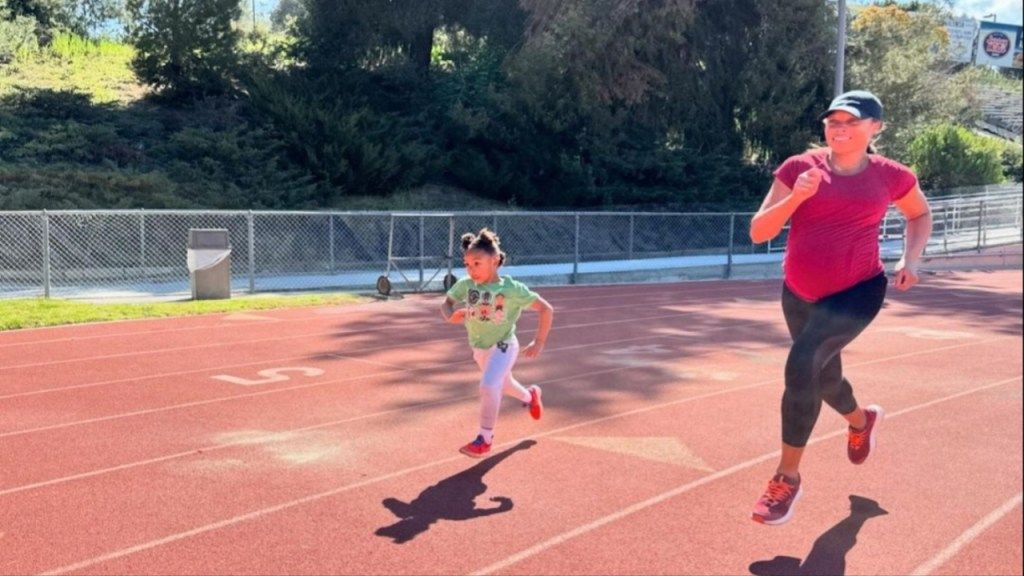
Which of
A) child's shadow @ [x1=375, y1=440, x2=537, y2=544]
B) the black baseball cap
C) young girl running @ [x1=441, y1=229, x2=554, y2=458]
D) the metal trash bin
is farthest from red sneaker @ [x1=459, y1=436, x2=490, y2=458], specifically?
the metal trash bin

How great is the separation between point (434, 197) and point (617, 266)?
7809 millimetres

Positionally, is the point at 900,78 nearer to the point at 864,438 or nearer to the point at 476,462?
the point at 476,462

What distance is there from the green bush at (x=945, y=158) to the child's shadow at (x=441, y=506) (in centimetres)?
Answer: 976

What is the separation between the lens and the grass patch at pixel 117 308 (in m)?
13.5

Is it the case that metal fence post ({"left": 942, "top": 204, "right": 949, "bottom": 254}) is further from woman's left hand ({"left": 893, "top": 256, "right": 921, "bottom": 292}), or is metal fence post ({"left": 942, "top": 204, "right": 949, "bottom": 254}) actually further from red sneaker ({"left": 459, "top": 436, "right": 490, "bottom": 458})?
woman's left hand ({"left": 893, "top": 256, "right": 921, "bottom": 292})

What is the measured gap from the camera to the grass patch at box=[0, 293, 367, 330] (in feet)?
44.3

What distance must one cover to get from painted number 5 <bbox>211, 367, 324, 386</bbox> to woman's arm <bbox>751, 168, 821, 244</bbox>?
7468mm

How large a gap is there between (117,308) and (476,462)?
10.1m

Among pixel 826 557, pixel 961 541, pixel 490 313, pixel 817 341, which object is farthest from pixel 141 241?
pixel 817 341

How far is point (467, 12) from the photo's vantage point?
3112 cm

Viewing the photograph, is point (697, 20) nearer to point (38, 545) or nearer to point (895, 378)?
point (895, 378)

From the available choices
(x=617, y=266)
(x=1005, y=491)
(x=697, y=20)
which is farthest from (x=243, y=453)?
(x=697, y=20)

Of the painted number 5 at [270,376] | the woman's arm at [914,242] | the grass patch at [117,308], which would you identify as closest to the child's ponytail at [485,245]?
the woman's arm at [914,242]

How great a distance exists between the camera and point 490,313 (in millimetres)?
5672
